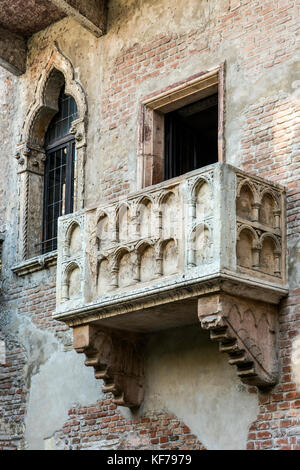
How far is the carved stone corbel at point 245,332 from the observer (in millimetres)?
9219

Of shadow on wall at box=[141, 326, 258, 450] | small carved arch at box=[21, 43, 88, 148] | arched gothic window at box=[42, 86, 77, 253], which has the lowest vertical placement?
shadow on wall at box=[141, 326, 258, 450]

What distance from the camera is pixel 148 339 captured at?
1102cm

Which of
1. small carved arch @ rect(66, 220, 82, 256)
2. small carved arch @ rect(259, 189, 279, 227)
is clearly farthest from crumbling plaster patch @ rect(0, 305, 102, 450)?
small carved arch @ rect(259, 189, 279, 227)

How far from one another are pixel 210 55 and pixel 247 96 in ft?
2.84

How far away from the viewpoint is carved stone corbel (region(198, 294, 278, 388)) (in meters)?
9.22

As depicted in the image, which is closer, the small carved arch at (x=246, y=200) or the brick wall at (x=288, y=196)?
the brick wall at (x=288, y=196)

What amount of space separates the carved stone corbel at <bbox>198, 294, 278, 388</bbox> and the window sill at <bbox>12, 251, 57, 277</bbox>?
348cm

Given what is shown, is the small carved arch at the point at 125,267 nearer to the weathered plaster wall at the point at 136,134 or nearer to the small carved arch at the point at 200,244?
the small carved arch at the point at 200,244

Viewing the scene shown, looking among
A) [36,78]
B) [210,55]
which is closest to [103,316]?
[210,55]

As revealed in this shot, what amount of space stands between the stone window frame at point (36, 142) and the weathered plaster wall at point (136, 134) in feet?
0.52

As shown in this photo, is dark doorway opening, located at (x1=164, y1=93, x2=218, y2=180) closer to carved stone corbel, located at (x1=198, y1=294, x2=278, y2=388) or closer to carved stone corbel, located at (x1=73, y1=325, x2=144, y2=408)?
carved stone corbel, located at (x1=73, y1=325, x2=144, y2=408)

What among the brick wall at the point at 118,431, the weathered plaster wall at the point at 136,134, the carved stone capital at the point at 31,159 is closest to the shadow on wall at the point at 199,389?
the weathered plaster wall at the point at 136,134

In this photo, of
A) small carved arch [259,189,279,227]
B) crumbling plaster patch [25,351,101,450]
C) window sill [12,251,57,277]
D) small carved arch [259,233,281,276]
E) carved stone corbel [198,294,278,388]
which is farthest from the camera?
window sill [12,251,57,277]

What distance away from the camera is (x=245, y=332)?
9.41m
